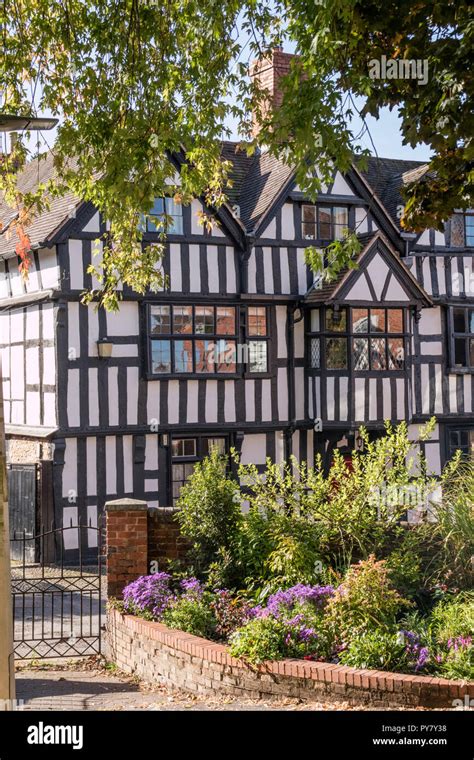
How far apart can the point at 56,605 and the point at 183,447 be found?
5299mm

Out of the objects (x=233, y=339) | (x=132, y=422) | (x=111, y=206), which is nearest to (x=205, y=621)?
(x=111, y=206)

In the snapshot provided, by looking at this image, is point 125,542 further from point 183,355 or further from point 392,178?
point 392,178

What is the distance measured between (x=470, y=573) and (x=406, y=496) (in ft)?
3.49

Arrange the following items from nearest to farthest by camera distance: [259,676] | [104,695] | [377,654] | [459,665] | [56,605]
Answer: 1. [459,665]
2. [377,654]
3. [259,676]
4. [104,695]
5. [56,605]

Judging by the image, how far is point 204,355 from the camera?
19062 mm

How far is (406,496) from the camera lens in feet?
32.3

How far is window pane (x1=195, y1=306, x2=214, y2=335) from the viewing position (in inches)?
750

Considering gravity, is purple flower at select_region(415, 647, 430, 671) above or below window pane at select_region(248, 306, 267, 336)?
below

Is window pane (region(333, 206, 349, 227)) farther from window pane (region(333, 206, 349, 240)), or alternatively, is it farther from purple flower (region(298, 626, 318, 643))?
purple flower (region(298, 626, 318, 643))

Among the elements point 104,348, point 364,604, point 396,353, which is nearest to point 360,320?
point 396,353

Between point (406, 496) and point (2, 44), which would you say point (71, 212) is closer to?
point (2, 44)

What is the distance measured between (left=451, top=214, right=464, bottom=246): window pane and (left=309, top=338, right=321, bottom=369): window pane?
14.3 ft

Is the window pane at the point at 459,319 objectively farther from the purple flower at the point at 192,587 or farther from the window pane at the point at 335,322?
the purple flower at the point at 192,587

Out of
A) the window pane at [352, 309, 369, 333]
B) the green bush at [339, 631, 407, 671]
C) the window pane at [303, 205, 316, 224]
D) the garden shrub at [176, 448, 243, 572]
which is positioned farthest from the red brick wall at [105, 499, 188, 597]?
the window pane at [303, 205, 316, 224]
